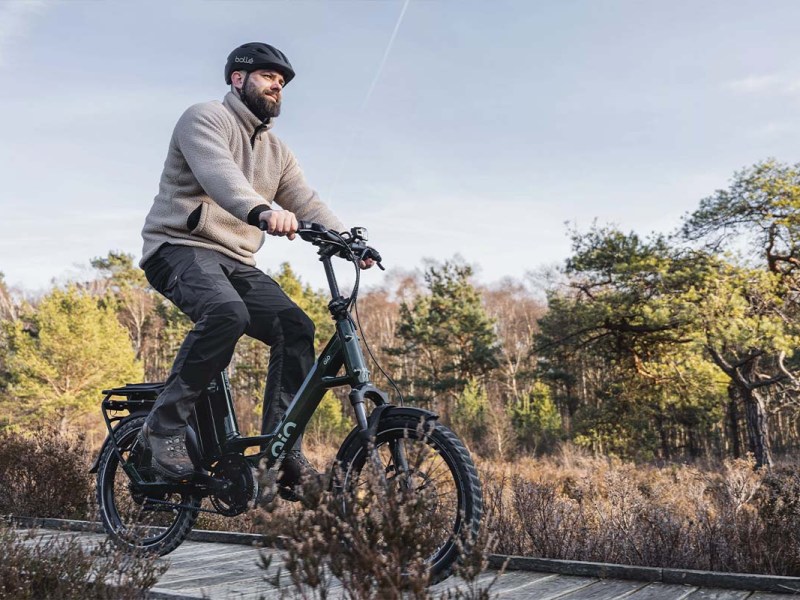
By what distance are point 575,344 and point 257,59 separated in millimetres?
22401

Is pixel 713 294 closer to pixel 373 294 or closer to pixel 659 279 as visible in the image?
pixel 659 279

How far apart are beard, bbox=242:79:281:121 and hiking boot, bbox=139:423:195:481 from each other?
1.53 m

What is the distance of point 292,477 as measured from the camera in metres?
3.30

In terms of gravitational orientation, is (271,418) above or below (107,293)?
below

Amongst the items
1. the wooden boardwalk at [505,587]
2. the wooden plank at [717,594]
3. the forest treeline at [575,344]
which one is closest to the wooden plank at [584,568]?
the wooden boardwalk at [505,587]

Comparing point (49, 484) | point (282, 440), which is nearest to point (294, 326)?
point (282, 440)

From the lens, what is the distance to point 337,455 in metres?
3.06

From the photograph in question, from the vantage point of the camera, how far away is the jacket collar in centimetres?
355

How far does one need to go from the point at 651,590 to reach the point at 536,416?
3196 cm

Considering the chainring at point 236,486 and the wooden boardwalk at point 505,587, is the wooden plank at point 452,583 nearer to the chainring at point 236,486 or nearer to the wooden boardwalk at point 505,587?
the wooden boardwalk at point 505,587

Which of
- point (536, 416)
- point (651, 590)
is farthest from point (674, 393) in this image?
point (651, 590)

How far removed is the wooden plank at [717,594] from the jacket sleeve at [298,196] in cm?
230

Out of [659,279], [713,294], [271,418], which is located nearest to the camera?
[271,418]

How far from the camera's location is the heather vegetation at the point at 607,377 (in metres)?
5.62
